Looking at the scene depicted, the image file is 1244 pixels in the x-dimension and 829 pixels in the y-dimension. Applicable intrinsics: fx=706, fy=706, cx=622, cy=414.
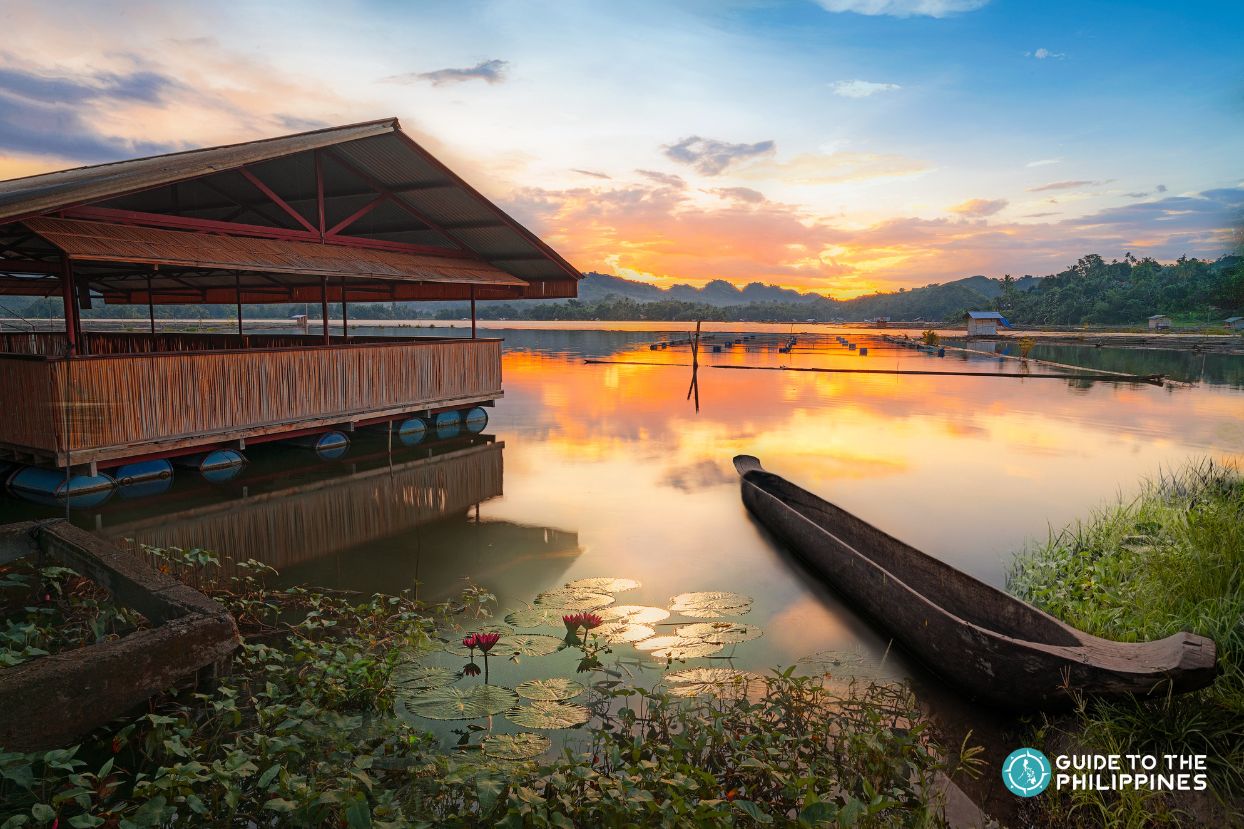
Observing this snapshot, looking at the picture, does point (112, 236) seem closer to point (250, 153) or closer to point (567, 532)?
point (250, 153)

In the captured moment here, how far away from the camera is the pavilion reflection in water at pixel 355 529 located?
7.27m

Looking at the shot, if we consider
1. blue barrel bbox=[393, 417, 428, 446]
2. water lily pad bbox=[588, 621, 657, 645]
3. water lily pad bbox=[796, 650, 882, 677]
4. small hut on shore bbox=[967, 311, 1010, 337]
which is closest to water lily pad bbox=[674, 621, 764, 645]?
water lily pad bbox=[588, 621, 657, 645]

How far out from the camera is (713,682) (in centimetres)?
484

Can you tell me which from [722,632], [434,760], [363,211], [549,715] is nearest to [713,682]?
[722,632]

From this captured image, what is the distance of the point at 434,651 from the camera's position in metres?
5.14

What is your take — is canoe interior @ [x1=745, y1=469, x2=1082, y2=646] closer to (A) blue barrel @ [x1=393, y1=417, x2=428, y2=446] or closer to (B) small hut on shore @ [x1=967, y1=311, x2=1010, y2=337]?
(A) blue barrel @ [x1=393, y1=417, x2=428, y2=446]

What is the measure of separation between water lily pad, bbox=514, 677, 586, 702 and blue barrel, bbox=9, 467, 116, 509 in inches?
297

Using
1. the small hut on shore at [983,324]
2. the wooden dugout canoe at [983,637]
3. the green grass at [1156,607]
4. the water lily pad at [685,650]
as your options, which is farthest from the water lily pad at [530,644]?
the small hut on shore at [983,324]

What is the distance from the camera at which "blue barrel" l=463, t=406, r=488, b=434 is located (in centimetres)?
1584

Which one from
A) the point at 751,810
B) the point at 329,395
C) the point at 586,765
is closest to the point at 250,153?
the point at 329,395

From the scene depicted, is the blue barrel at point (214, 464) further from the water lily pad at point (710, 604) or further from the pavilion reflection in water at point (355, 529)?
the water lily pad at point (710, 604)

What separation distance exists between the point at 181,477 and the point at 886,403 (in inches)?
708

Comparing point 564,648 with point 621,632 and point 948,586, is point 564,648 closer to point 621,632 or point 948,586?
point 621,632

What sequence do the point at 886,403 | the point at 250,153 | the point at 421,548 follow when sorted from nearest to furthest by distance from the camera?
the point at 421,548, the point at 250,153, the point at 886,403
